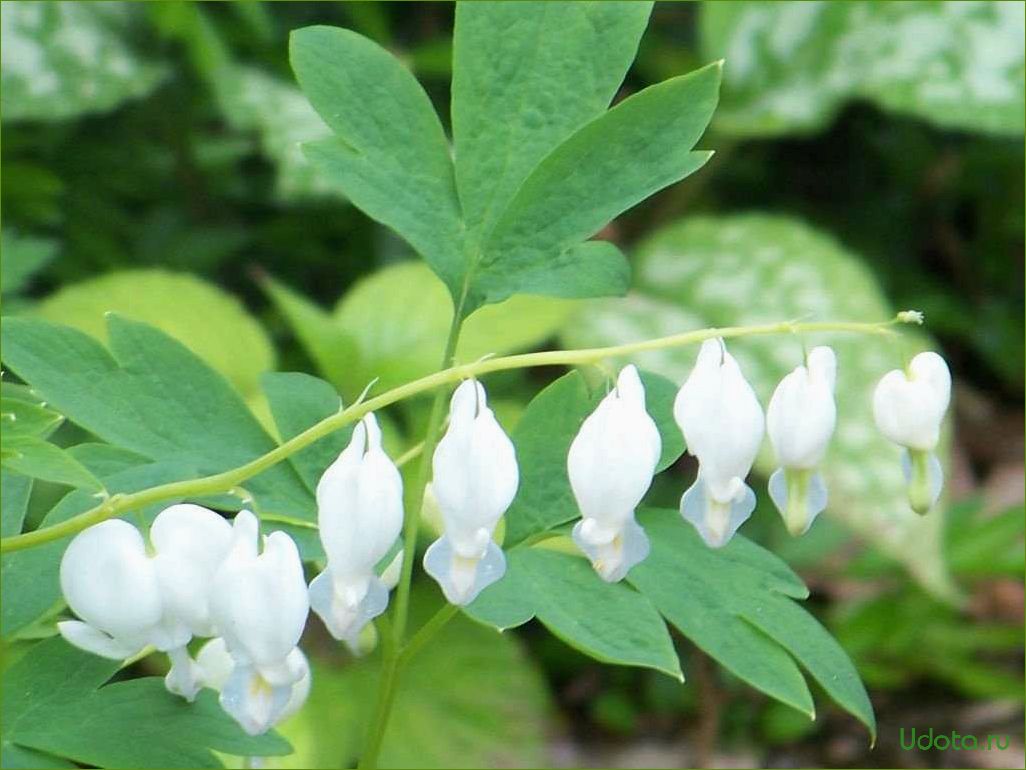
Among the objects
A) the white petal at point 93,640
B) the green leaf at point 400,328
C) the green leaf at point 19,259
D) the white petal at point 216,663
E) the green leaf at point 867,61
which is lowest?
the green leaf at point 400,328

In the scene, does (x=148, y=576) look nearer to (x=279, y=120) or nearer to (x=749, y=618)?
(x=749, y=618)

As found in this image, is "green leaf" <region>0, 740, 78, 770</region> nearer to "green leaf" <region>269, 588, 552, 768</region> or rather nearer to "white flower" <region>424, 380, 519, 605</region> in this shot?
"white flower" <region>424, 380, 519, 605</region>

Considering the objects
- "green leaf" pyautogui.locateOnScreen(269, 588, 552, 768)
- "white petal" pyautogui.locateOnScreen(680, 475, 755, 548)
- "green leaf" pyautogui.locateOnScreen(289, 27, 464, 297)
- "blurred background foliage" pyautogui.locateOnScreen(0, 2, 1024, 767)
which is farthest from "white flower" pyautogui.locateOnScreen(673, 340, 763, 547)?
"green leaf" pyautogui.locateOnScreen(269, 588, 552, 768)

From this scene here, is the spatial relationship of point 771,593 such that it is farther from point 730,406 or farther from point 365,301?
point 365,301

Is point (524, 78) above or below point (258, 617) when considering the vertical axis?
above

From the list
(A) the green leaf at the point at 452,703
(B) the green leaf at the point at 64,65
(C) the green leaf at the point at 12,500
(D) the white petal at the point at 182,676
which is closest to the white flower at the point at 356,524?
(D) the white petal at the point at 182,676

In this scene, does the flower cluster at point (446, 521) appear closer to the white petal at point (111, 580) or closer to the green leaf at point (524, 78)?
the white petal at point (111, 580)

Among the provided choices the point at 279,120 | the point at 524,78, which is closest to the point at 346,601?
the point at 524,78
